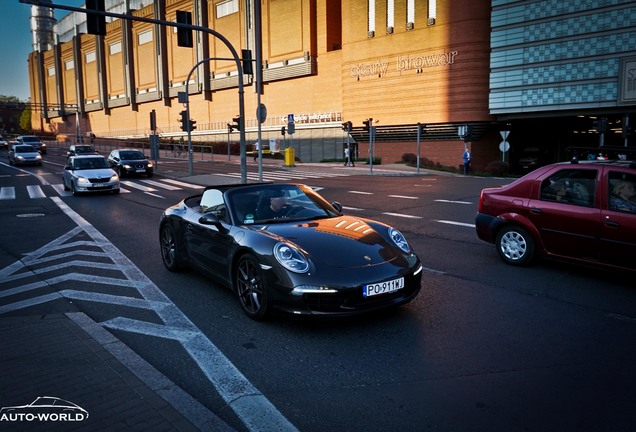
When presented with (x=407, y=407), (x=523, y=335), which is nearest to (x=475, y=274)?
(x=523, y=335)

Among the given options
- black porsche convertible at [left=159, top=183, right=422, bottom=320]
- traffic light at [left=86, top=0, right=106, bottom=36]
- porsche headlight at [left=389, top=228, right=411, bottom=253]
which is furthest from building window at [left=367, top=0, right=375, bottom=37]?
porsche headlight at [left=389, top=228, right=411, bottom=253]

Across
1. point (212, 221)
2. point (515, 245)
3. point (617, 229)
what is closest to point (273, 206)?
point (212, 221)

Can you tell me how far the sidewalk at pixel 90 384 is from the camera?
3.32 metres

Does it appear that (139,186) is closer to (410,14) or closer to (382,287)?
(382,287)

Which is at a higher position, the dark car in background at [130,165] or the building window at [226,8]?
the building window at [226,8]

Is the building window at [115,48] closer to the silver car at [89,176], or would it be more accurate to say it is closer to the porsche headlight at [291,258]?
the silver car at [89,176]

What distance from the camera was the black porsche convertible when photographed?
4852 mm

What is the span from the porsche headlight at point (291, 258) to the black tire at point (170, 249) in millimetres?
2617

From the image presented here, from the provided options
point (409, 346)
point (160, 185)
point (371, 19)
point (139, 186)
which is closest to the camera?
point (409, 346)

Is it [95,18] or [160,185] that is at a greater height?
[95,18]

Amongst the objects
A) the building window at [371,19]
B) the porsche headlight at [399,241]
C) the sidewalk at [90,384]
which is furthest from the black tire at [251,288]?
the building window at [371,19]

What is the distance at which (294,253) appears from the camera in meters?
5.10

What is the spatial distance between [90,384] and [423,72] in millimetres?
41384

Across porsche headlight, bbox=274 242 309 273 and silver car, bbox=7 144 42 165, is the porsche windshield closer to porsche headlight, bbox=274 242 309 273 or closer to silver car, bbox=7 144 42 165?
porsche headlight, bbox=274 242 309 273
